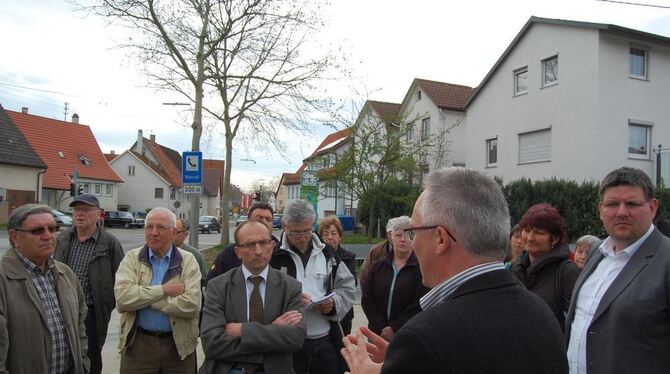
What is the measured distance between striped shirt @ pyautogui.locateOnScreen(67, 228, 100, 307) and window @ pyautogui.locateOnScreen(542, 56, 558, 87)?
21261mm

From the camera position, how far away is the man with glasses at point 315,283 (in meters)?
4.03

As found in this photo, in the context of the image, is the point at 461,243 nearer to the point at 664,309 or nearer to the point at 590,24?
the point at 664,309

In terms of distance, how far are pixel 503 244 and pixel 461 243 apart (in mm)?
143

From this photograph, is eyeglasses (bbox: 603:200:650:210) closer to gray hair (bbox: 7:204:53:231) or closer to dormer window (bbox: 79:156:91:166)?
gray hair (bbox: 7:204:53:231)

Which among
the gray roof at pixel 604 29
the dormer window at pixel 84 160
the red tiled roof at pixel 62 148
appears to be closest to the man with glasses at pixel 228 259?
the gray roof at pixel 604 29

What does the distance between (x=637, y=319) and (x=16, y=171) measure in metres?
44.8

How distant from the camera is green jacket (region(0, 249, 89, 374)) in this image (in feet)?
10.0

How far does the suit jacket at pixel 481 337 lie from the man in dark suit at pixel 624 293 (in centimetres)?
134

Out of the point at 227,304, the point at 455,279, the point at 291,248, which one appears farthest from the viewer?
the point at 291,248

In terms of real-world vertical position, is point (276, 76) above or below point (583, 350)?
above

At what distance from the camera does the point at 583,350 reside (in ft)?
9.68

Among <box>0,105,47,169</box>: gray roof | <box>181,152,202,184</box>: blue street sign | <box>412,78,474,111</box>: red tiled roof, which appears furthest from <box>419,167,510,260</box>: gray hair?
<box>0,105,47,169</box>: gray roof

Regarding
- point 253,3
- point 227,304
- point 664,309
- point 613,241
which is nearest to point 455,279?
point 664,309

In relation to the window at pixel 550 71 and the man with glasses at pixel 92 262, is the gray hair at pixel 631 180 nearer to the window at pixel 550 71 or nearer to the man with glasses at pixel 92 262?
the man with glasses at pixel 92 262
